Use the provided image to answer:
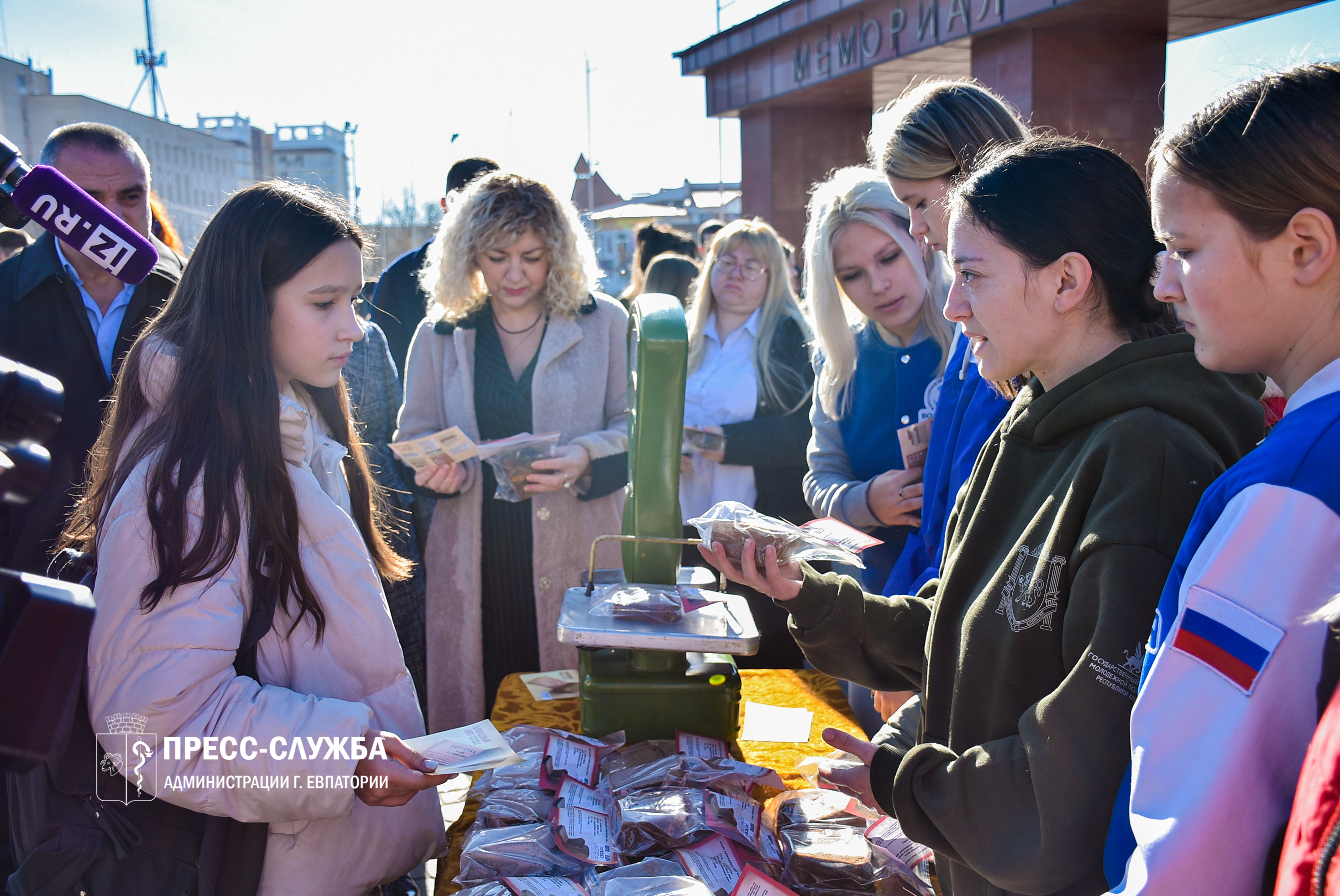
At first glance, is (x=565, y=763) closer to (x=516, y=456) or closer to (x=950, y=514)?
(x=950, y=514)

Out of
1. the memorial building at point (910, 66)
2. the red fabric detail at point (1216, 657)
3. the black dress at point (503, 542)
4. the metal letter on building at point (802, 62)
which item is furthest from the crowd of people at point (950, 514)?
the metal letter on building at point (802, 62)

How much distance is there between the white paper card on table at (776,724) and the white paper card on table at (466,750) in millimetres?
657

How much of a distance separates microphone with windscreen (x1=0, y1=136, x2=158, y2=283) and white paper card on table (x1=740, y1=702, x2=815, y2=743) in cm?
149

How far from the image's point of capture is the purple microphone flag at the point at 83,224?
1555 millimetres

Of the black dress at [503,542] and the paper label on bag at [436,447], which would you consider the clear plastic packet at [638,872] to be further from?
the black dress at [503,542]

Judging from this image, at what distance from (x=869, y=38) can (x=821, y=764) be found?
6795 mm

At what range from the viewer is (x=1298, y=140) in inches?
34.2

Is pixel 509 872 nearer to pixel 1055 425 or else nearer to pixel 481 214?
pixel 1055 425

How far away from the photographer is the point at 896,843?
4.61 feet

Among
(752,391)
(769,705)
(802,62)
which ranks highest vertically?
(802,62)

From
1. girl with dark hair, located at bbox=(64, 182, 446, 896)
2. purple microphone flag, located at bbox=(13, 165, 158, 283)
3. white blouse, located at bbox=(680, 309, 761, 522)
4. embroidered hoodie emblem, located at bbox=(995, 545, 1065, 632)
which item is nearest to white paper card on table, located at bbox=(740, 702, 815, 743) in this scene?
girl with dark hair, located at bbox=(64, 182, 446, 896)

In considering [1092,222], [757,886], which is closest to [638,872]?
[757,886]

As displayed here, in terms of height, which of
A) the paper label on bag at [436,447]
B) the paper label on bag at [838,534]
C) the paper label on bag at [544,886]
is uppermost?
the paper label on bag at [436,447]

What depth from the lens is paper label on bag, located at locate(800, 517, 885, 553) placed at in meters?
1.48
